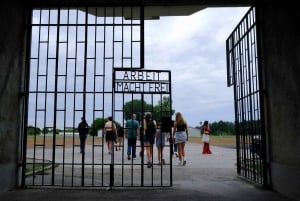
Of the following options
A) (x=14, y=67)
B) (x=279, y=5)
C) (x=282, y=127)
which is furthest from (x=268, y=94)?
(x=14, y=67)

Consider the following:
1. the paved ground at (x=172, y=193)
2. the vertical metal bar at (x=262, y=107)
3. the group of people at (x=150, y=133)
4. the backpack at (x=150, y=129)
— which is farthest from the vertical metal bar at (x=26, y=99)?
the vertical metal bar at (x=262, y=107)

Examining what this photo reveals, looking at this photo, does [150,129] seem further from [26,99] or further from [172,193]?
[26,99]

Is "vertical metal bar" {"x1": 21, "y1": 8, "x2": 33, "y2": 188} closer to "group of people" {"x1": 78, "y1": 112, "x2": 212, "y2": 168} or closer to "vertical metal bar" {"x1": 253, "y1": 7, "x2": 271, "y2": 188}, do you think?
"group of people" {"x1": 78, "y1": 112, "x2": 212, "y2": 168}

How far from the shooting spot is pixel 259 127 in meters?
7.21

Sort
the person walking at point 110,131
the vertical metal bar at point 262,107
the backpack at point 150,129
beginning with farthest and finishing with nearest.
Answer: the backpack at point 150,129 < the person walking at point 110,131 < the vertical metal bar at point 262,107

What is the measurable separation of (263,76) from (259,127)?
1122 millimetres

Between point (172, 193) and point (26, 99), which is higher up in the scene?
point (26, 99)

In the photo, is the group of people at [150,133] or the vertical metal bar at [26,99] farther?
the group of people at [150,133]

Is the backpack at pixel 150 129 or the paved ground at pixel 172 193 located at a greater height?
the backpack at pixel 150 129

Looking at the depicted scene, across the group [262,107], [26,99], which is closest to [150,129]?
[262,107]

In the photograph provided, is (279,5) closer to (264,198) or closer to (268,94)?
(268,94)

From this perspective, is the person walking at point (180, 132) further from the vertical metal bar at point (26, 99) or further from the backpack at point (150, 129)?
the vertical metal bar at point (26, 99)

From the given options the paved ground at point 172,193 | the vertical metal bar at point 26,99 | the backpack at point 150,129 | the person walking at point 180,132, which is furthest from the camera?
the person walking at point 180,132

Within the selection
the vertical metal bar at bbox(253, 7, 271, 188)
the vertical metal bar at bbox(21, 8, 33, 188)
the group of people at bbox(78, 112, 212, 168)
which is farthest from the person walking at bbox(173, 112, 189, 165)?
the vertical metal bar at bbox(21, 8, 33, 188)
